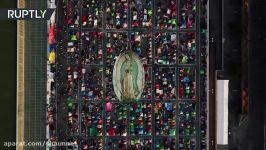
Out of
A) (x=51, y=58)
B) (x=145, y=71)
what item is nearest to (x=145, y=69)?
(x=145, y=71)

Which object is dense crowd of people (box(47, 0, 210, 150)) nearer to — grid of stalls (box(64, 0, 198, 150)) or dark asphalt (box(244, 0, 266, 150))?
grid of stalls (box(64, 0, 198, 150))

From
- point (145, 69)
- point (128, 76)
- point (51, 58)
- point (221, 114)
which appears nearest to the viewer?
point (221, 114)

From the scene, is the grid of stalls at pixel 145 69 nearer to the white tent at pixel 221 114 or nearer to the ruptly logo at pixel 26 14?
the ruptly logo at pixel 26 14

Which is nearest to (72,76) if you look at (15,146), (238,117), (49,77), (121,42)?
(49,77)

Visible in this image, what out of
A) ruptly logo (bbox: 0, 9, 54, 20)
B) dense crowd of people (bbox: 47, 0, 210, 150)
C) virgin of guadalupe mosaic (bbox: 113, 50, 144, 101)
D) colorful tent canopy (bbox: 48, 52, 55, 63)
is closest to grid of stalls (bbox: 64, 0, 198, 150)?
dense crowd of people (bbox: 47, 0, 210, 150)

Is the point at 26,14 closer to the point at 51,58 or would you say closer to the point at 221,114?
the point at 51,58

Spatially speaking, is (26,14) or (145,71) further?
(145,71)
